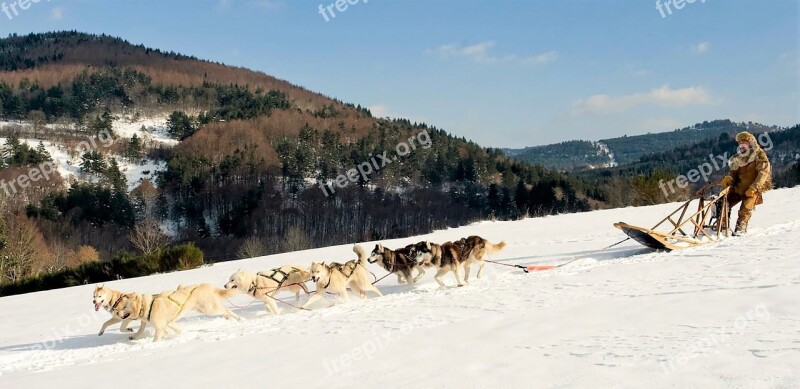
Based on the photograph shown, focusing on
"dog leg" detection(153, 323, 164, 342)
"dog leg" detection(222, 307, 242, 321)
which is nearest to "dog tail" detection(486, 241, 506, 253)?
"dog leg" detection(222, 307, 242, 321)

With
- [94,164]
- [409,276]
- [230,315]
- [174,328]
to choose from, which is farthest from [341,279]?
[94,164]

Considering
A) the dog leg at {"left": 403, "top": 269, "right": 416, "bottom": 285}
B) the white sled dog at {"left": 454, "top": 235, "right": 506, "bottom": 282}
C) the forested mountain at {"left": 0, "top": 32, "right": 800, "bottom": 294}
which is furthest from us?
the forested mountain at {"left": 0, "top": 32, "right": 800, "bottom": 294}

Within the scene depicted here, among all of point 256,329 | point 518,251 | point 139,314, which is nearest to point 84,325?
point 139,314

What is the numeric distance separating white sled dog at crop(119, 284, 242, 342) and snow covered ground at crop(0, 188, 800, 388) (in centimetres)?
27

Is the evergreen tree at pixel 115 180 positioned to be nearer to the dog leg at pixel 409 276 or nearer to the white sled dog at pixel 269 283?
the white sled dog at pixel 269 283

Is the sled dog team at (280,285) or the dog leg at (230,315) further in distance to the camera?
the dog leg at (230,315)

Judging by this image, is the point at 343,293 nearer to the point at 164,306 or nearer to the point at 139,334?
the point at 164,306

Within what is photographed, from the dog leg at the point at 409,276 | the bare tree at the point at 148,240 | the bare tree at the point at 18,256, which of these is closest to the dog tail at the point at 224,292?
the dog leg at the point at 409,276

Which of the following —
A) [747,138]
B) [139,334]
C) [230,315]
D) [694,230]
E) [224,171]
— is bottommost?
[139,334]

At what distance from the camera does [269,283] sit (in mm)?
7996

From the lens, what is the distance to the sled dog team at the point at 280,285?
6.93m

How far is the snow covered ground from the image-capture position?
3691 millimetres

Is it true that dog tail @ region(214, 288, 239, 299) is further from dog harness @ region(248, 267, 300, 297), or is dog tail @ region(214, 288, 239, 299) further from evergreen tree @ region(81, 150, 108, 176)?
evergreen tree @ region(81, 150, 108, 176)

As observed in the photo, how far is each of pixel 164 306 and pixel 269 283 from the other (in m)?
1.54
